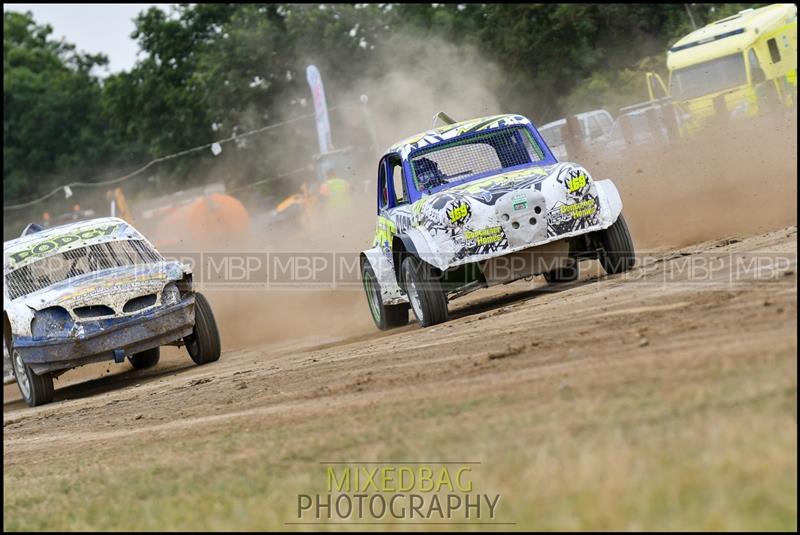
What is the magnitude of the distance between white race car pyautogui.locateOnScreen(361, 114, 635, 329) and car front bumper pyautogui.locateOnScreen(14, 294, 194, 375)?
2.10 meters

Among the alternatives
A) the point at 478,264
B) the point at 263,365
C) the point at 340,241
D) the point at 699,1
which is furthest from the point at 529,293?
the point at 699,1

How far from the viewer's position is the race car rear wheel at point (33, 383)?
12.4 meters

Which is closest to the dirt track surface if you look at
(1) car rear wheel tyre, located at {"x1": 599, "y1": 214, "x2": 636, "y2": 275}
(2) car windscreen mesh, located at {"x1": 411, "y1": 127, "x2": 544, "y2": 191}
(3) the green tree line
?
(1) car rear wheel tyre, located at {"x1": 599, "y1": 214, "x2": 636, "y2": 275}

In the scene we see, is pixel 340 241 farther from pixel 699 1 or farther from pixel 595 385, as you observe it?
pixel 699 1

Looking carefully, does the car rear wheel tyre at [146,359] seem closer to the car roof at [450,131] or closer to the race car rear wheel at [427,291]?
the car roof at [450,131]

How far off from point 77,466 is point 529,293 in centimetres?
607

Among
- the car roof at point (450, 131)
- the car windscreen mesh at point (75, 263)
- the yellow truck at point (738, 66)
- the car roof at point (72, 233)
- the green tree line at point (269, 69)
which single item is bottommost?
the car windscreen mesh at point (75, 263)

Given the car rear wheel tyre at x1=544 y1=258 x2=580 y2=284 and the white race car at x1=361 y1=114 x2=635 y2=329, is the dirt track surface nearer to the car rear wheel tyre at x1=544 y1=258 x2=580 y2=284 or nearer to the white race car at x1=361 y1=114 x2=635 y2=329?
the white race car at x1=361 y1=114 x2=635 y2=329

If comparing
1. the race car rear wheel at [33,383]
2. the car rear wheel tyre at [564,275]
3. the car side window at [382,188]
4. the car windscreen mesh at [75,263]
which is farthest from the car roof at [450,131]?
the race car rear wheel at [33,383]

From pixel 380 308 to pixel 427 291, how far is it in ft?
5.40

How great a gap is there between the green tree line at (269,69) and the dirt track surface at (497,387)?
3000cm

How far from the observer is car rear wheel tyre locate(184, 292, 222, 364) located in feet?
41.4

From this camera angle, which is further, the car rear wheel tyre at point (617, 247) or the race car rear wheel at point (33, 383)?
the race car rear wheel at point (33, 383)

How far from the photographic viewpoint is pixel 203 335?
41.7 feet
